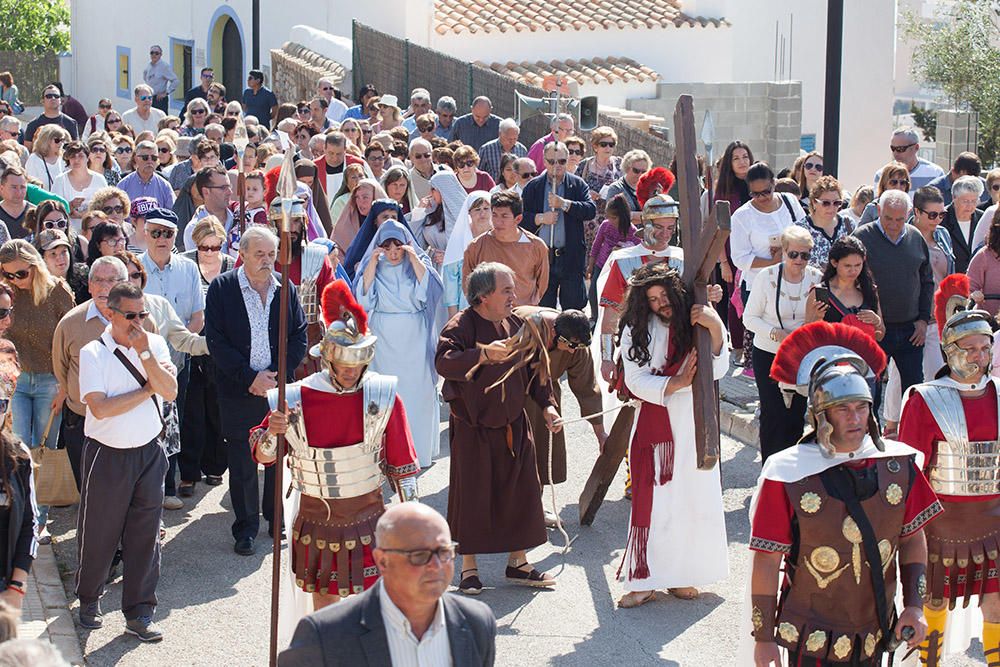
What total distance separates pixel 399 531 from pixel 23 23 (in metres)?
51.7

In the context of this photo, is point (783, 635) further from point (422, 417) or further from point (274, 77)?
point (274, 77)

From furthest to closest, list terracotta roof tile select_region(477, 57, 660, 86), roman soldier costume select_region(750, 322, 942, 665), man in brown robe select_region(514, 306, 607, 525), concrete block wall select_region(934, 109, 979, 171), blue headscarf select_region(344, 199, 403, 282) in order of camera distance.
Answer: terracotta roof tile select_region(477, 57, 660, 86) < concrete block wall select_region(934, 109, 979, 171) < blue headscarf select_region(344, 199, 403, 282) < man in brown robe select_region(514, 306, 607, 525) < roman soldier costume select_region(750, 322, 942, 665)

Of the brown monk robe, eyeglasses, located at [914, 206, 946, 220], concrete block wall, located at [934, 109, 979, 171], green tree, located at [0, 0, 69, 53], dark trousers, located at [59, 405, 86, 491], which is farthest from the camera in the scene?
green tree, located at [0, 0, 69, 53]

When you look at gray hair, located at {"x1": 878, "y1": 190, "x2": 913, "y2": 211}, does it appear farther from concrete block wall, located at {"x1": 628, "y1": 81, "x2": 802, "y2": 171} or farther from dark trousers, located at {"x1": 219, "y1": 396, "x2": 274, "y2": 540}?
concrete block wall, located at {"x1": 628, "y1": 81, "x2": 802, "y2": 171}

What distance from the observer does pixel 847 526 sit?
18.2 ft

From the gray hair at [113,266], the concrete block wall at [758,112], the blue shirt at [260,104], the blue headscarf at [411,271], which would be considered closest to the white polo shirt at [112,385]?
the gray hair at [113,266]

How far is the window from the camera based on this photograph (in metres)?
39.5

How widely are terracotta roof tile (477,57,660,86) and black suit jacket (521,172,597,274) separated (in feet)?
44.6

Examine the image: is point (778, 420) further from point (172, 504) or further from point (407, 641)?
point (407, 641)

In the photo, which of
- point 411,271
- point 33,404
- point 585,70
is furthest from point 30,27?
point 33,404

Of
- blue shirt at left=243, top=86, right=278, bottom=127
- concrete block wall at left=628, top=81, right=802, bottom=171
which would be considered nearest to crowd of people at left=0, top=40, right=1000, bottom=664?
blue shirt at left=243, top=86, right=278, bottom=127

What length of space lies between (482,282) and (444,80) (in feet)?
59.7

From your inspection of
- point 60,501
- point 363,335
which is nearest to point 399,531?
point 363,335

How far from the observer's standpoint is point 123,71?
39.6 meters
